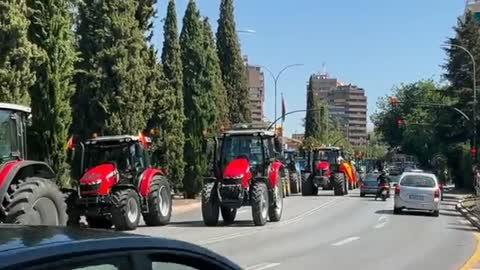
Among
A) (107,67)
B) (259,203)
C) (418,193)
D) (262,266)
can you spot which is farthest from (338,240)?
(107,67)

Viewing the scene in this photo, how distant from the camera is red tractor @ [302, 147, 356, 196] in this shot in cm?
4909

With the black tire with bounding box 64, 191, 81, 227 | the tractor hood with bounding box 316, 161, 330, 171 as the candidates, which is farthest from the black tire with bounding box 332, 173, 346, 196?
the black tire with bounding box 64, 191, 81, 227

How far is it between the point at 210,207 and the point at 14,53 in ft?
23.8

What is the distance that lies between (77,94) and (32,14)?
744 centimetres

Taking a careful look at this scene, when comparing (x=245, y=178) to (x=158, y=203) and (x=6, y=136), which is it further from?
(x=6, y=136)

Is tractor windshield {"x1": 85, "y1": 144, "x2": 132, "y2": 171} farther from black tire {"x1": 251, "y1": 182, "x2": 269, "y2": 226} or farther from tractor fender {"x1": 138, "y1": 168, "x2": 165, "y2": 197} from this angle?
black tire {"x1": 251, "y1": 182, "x2": 269, "y2": 226}

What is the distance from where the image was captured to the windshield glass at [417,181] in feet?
96.9

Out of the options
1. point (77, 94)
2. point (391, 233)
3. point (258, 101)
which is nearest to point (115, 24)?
point (77, 94)

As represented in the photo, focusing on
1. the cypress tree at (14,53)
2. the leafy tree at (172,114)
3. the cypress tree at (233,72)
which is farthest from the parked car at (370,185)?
the cypress tree at (14,53)

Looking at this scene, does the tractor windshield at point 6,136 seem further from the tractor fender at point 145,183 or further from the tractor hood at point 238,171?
the tractor hood at point 238,171

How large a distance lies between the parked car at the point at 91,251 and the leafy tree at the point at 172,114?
3307 centimetres

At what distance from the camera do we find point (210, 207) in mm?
23828

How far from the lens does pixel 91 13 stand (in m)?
30.8

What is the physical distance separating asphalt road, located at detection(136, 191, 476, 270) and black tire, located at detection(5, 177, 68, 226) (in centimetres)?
340
